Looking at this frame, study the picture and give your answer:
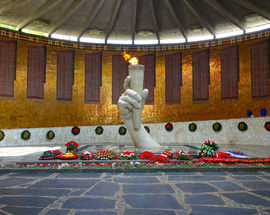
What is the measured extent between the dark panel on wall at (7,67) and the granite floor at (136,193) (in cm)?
989

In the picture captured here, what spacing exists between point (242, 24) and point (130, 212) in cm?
1524

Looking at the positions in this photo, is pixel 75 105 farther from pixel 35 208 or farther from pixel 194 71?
pixel 35 208

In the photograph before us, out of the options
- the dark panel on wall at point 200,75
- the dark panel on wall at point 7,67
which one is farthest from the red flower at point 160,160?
the dark panel on wall at point 7,67

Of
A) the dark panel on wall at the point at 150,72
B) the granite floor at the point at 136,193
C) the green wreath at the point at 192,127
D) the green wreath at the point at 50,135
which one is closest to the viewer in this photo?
the granite floor at the point at 136,193

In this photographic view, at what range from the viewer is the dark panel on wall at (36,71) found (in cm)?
1398

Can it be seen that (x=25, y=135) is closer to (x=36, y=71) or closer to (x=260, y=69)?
(x=36, y=71)

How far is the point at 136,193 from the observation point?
11.1 feet

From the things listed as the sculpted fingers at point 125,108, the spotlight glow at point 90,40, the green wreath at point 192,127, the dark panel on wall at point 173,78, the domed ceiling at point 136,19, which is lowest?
the green wreath at point 192,127

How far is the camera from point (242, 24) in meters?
14.2

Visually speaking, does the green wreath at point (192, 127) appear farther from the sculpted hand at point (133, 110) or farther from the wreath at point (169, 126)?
the sculpted hand at point (133, 110)

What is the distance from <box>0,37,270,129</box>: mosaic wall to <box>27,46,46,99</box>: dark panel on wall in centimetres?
25

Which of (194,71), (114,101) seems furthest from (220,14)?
(114,101)

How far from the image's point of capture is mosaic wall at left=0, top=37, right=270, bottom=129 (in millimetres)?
13500

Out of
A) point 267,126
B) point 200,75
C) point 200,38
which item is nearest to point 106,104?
point 200,75
